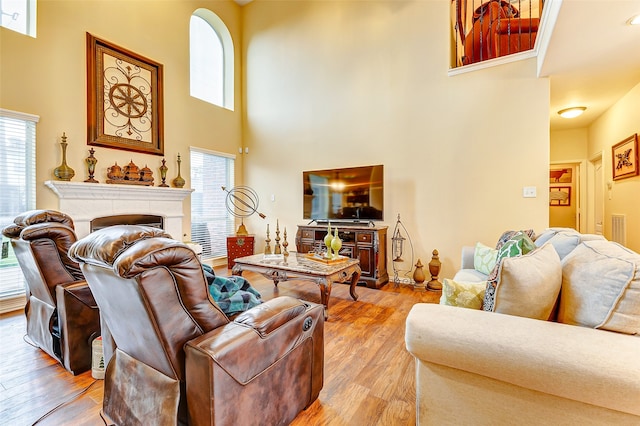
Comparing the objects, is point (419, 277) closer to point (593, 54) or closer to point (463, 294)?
point (463, 294)

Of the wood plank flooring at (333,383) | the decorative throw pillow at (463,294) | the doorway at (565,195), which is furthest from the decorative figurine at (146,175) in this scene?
the doorway at (565,195)

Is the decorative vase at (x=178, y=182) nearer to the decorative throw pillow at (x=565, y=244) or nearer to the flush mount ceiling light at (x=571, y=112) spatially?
the decorative throw pillow at (x=565, y=244)

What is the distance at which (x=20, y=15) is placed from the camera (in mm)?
3307

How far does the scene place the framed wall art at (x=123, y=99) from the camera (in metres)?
3.80

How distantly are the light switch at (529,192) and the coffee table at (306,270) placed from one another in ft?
7.12

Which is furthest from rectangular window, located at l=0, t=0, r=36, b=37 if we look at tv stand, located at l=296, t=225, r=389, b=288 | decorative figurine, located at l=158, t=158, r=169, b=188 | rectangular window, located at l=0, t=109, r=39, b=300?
tv stand, located at l=296, t=225, r=389, b=288

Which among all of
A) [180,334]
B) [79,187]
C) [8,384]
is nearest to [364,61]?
[79,187]

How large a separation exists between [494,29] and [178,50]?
4.72 meters

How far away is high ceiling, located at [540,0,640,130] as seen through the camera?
2164 mm

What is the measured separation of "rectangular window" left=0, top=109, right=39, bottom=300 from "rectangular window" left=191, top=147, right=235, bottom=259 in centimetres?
203

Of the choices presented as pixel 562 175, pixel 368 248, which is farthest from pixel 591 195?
pixel 368 248

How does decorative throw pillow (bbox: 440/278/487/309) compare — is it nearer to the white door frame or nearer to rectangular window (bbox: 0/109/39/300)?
rectangular window (bbox: 0/109/39/300)

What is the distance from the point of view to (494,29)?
3725 millimetres

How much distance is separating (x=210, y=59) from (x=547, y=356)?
6.35 metres
